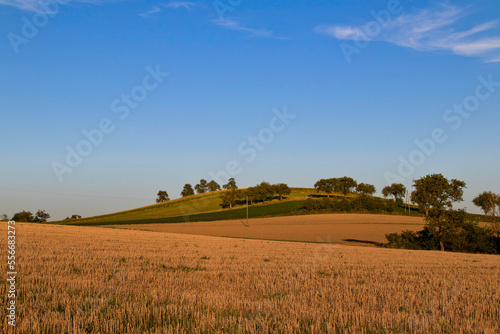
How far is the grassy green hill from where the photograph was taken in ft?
307

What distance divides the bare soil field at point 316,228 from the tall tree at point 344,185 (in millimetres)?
36745

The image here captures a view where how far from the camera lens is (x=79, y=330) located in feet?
16.7

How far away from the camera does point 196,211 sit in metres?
117

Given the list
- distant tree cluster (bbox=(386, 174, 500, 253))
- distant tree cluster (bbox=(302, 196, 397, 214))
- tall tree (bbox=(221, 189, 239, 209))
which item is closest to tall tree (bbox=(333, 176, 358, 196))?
distant tree cluster (bbox=(302, 196, 397, 214))

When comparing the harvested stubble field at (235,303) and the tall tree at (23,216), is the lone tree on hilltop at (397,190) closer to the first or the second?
the tall tree at (23,216)

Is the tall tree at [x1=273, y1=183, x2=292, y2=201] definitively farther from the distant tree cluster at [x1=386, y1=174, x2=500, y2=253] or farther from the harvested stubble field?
the harvested stubble field

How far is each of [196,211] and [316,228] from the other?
57640 millimetres

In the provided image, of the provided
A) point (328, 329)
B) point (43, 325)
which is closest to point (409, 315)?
point (328, 329)

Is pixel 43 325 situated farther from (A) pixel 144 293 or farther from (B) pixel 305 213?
(B) pixel 305 213

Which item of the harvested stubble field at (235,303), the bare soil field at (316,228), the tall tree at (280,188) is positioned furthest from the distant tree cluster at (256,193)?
the harvested stubble field at (235,303)

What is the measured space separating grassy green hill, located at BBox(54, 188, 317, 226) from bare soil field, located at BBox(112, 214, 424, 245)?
1438 centimetres

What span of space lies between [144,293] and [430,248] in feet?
A: 114

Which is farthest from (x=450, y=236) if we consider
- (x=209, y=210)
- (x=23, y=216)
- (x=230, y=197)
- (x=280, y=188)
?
(x=280, y=188)

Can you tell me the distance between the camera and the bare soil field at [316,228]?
5403 centimetres
